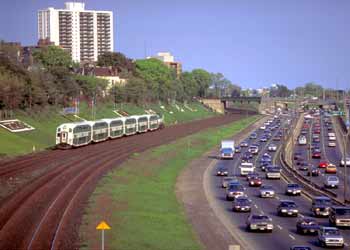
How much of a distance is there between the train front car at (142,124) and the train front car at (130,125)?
7.17 feet

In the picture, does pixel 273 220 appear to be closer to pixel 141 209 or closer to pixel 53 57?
pixel 141 209

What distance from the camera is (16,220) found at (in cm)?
4300

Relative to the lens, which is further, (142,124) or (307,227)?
(142,124)

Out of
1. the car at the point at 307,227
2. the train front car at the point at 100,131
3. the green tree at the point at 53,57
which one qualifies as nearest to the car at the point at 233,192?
the car at the point at 307,227

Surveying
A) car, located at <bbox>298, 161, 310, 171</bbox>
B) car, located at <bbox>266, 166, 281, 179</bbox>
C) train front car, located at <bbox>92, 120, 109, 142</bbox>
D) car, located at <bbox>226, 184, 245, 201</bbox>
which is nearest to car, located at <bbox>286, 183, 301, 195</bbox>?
car, located at <bbox>226, 184, 245, 201</bbox>

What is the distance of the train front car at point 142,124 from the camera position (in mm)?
129875

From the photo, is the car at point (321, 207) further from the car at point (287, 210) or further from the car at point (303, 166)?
the car at point (303, 166)

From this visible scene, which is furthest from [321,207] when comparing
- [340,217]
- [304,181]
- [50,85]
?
[50,85]

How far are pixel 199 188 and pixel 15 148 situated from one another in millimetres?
31138

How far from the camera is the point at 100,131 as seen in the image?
10569 centimetres

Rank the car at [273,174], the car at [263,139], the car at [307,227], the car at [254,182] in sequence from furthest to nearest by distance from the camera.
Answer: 1. the car at [263,139]
2. the car at [273,174]
3. the car at [254,182]
4. the car at [307,227]

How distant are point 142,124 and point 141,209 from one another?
82.3 metres

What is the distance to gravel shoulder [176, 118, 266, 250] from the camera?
3975 centimetres

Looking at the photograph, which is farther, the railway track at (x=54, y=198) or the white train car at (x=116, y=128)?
the white train car at (x=116, y=128)
